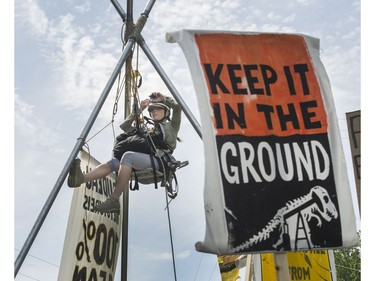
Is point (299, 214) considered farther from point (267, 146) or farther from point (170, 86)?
point (170, 86)

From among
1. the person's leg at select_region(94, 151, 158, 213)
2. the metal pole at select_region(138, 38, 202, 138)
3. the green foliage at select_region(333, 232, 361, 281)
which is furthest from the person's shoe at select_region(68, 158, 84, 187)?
the green foliage at select_region(333, 232, 361, 281)

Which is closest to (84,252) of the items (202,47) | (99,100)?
(99,100)

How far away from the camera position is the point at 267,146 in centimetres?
417

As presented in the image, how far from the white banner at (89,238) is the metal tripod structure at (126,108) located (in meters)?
0.32

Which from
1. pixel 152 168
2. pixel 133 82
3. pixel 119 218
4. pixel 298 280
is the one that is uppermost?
pixel 133 82

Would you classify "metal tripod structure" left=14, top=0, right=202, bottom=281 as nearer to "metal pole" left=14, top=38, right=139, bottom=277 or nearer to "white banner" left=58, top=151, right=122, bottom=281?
"metal pole" left=14, top=38, right=139, bottom=277

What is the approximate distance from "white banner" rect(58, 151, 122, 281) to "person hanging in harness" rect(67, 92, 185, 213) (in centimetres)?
68

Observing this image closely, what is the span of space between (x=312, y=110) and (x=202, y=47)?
1202mm

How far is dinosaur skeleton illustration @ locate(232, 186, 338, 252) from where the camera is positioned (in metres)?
3.92

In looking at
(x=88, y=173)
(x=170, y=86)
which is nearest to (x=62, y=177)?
(x=88, y=173)

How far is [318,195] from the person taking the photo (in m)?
4.15

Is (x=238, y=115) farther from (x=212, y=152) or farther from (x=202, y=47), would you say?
(x=202, y=47)

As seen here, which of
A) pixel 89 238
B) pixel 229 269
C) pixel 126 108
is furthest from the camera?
pixel 229 269

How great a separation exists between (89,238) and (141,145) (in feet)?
5.79
